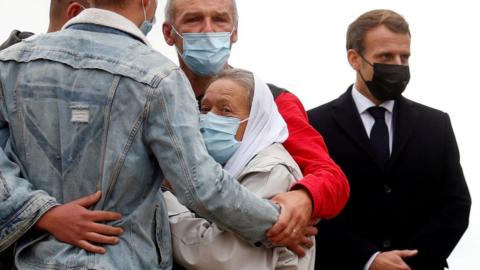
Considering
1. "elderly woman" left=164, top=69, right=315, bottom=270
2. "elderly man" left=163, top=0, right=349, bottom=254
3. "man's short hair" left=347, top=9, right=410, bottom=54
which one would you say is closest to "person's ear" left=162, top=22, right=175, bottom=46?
"elderly man" left=163, top=0, right=349, bottom=254

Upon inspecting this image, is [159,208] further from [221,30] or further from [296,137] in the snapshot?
[221,30]

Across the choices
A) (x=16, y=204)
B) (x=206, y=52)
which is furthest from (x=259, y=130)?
(x=16, y=204)

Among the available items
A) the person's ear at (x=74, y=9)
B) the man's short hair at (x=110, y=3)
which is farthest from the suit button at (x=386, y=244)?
the man's short hair at (x=110, y=3)

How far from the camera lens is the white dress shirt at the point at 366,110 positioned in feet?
14.4

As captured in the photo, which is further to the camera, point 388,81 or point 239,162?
point 388,81

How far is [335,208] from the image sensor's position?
10.2ft

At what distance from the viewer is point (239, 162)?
3.08 m

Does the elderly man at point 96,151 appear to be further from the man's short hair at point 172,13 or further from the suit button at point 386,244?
the suit button at point 386,244

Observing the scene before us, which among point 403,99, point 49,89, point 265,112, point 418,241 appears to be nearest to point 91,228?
point 49,89

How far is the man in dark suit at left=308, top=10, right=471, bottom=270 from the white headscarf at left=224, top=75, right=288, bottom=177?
109 centimetres

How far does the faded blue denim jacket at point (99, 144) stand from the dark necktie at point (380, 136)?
1.81 m

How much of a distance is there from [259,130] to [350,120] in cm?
133

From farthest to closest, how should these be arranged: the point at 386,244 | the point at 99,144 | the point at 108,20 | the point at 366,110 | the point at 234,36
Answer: the point at 366,110
the point at 386,244
the point at 234,36
the point at 108,20
the point at 99,144

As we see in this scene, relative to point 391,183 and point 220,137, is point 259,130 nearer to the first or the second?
point 220,137
